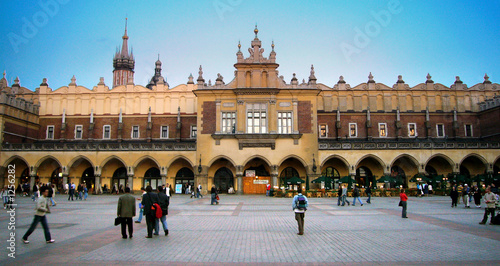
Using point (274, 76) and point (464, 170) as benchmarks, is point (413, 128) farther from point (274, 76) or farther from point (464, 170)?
point (274, 76)

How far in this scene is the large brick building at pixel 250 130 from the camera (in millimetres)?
40438

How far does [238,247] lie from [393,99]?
43.5 metres

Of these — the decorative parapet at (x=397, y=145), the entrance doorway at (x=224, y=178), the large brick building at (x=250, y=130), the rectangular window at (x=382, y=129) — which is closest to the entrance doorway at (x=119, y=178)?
the large brick building at (x=250, y=130)

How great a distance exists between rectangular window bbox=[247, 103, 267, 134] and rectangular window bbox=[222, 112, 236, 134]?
172 cm

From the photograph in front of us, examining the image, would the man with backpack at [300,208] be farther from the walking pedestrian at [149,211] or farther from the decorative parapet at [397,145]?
Answer: the decorative parapet at [397,145]

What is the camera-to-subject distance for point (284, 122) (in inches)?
1629

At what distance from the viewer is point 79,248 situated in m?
10.5

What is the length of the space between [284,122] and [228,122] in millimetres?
6316

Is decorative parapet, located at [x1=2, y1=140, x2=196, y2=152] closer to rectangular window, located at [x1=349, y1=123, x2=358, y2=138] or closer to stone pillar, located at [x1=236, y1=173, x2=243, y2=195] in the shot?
stone pillar, located at [x1=236, y1=173, x2=243, y2=195]

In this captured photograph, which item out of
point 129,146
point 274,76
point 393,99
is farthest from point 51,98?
point 393,99

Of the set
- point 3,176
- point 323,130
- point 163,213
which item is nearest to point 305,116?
point 323,130

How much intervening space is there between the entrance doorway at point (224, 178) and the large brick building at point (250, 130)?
12 centimetres

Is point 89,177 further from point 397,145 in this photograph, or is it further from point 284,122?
point 397,145

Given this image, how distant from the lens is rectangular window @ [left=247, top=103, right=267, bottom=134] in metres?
41.1
